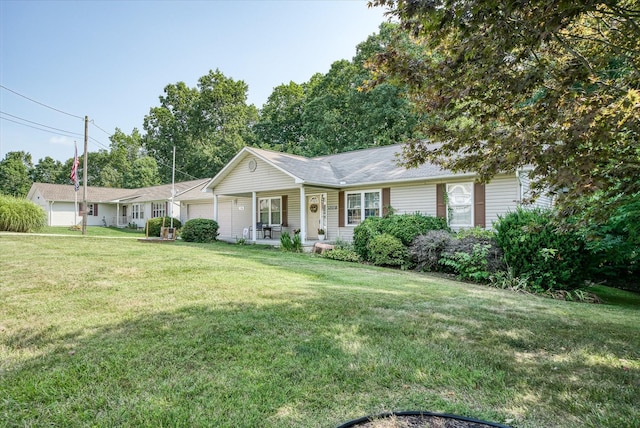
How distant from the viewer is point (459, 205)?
12.9 meters

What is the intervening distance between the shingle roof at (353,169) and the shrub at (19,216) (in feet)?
42.9

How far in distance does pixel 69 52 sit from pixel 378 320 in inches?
875

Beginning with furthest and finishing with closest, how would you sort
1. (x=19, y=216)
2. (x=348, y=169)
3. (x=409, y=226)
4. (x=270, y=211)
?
(x=270, y=211) < (x=19, y=216) < (x=348, y=169) < (x=409, y=226)

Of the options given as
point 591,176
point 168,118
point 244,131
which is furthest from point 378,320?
point 168,118

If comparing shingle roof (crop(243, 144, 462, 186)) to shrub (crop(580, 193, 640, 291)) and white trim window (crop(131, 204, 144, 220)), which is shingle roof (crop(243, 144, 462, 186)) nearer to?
shrub (crop(580, 193, 640, 291))

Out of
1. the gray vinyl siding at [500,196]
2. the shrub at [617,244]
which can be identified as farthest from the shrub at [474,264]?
the gray vinyl siding at [500,196]

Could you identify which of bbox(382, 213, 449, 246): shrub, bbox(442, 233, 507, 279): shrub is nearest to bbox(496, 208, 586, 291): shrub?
bbox(442, 233, 507, 279): shrub

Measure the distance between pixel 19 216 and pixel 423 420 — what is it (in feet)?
78.2

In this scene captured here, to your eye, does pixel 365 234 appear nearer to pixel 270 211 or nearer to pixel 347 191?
pixel 347 191

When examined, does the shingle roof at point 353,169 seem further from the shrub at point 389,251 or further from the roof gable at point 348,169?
the shrub at point 389,251

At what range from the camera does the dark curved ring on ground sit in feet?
7.02

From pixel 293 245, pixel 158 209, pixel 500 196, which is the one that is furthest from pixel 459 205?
pixel 158 209

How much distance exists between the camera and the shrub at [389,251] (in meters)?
11.1

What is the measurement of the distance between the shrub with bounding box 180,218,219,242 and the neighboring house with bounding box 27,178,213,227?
9430 mm
